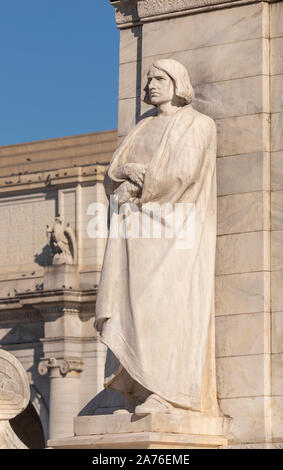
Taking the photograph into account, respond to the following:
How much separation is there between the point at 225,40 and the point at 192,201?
76.0 inches

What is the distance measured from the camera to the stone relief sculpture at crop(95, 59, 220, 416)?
14.6m

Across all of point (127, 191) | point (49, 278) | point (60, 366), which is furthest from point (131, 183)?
point (60, 366)

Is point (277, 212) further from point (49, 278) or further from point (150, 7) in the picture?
point (49, 278)

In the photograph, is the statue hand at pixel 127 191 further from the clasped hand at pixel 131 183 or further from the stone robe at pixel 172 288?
the stone robe at pixel 172 288

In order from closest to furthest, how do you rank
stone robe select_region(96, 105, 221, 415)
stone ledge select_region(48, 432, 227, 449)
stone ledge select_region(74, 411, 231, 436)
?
stone ledge select_region(48, 432, 227, 449) < stone ledge select_region(74, 411, 231, 436) < stone robe select_region(96, 105, 221, 415)

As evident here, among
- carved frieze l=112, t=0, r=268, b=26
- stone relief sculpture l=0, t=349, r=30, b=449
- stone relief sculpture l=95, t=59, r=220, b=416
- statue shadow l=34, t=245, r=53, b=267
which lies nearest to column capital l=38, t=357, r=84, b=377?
statue shadow l=34, t=245, r=53, b=267

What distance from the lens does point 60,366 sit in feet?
182

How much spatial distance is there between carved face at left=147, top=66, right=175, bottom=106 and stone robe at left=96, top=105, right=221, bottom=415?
23 centimetres

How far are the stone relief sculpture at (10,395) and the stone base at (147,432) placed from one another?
3035mm

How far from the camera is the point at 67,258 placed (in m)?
55.1

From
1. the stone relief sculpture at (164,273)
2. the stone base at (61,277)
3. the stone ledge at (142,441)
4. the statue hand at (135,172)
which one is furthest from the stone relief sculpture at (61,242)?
the stone ledge at (142,441)

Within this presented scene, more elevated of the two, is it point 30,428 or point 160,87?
point 30,428

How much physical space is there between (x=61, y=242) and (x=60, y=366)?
452cm

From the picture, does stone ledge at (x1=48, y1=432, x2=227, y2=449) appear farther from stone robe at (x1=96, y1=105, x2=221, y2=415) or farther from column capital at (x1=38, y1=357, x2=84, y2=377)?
column capital at (x1=38, y1=357, x2=84, y2=377)
